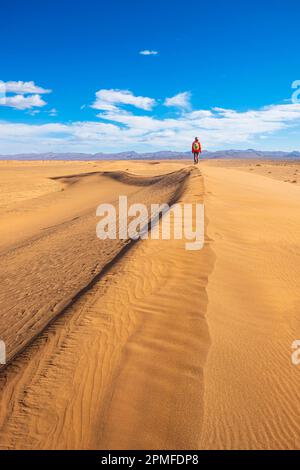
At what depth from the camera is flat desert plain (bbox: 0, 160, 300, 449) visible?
2.49 metres

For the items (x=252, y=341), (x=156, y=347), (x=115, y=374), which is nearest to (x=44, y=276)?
(x=156, y=347)

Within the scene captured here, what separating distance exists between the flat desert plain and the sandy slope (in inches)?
0.5

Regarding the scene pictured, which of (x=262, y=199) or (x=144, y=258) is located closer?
(x=144, y=258)

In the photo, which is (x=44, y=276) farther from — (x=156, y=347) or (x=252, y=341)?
(x=252, y=341)

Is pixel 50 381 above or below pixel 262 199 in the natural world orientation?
below

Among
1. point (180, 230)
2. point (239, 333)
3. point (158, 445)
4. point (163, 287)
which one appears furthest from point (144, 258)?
point (158, 445)

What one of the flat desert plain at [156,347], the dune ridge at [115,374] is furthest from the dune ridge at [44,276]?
the dune ridge at [115,374]

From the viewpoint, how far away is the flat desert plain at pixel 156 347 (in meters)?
2.49

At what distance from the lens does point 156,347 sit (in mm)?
3334

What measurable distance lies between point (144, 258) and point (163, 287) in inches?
40.0

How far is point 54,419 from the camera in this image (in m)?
2.57

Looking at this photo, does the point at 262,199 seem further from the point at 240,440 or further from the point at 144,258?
the point at 240,440

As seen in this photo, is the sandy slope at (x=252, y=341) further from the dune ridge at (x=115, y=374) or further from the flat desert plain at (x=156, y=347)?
the dune ridge at (x=115, y=374)
